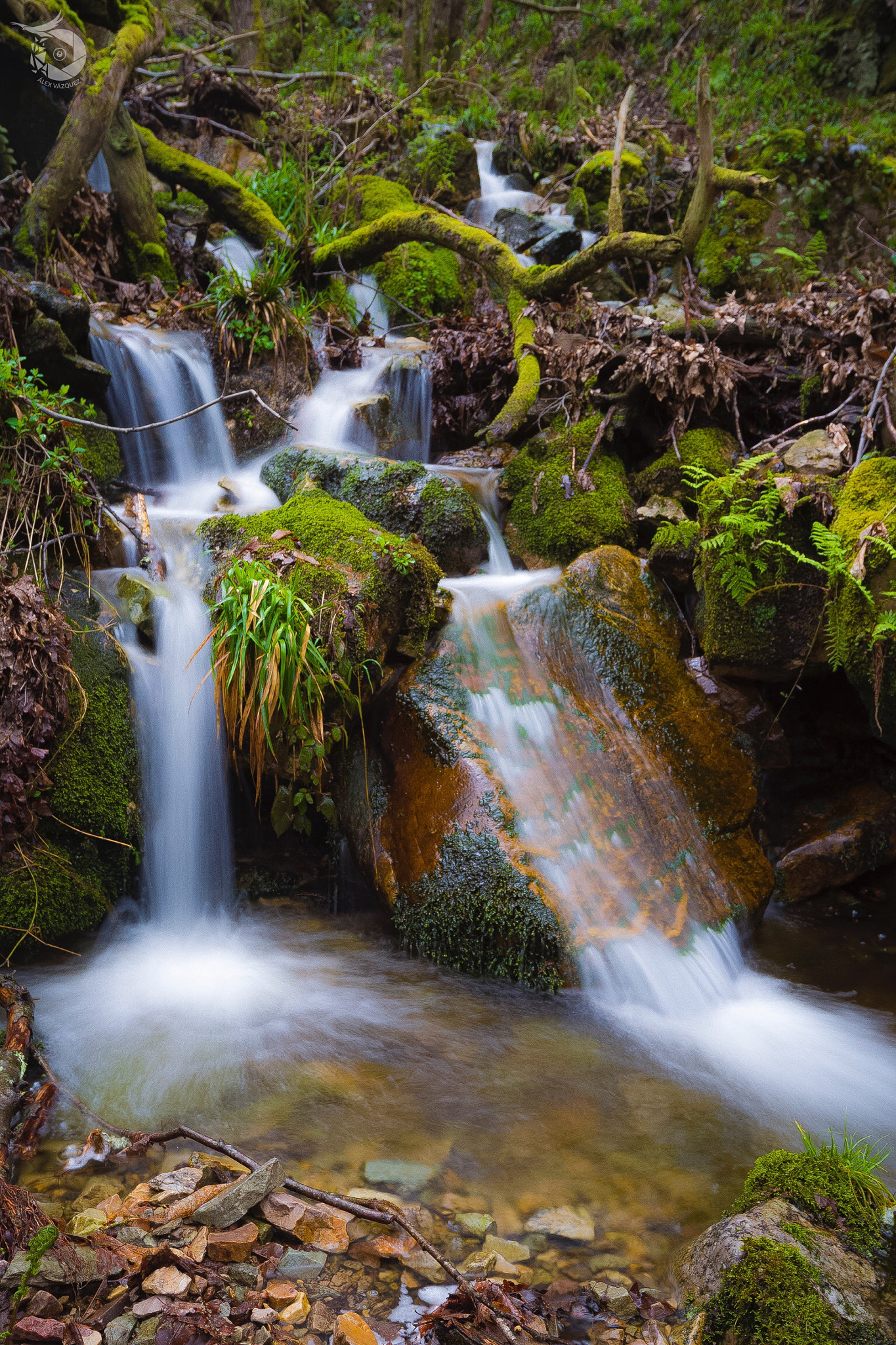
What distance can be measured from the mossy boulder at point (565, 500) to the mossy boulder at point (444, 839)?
4.77 feet

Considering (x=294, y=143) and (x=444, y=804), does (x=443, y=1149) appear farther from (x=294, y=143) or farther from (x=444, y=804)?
(x=294, y=143)

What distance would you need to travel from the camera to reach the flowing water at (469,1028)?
8.15 feet

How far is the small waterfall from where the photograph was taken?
6336 millimetres

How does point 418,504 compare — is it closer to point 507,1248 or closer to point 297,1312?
point 507,1248

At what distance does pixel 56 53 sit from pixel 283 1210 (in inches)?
395

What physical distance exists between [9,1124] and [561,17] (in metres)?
21.1

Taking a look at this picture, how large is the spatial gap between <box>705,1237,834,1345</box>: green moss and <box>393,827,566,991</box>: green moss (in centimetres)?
168

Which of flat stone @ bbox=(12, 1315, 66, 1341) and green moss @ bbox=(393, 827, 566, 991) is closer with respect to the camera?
flat stone @ bbox=(12, 1315, 66, 1341)

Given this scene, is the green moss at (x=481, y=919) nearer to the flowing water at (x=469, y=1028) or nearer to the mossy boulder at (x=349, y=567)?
the flowing water at (x=469, y=1028)

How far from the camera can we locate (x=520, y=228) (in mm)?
10492

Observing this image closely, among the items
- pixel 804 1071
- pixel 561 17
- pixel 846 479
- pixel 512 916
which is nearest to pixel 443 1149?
pixel 512 916

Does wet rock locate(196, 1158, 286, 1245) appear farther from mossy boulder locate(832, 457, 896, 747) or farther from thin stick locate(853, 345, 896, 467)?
thin stick locate(853, 345, 896, 467)

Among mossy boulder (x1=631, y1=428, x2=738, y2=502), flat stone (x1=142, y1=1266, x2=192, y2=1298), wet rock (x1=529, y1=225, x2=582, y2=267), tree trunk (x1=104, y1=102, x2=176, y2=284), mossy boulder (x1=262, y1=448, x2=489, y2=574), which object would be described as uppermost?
wet rock (x1=529, y1=225, x2=582, y2=267)

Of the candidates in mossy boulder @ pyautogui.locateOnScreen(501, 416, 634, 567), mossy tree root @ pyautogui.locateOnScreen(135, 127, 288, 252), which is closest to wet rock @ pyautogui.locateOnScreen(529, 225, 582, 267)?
mossy tree root @ pyautogui.locateOnScreen(135, 127, 288, 252)
